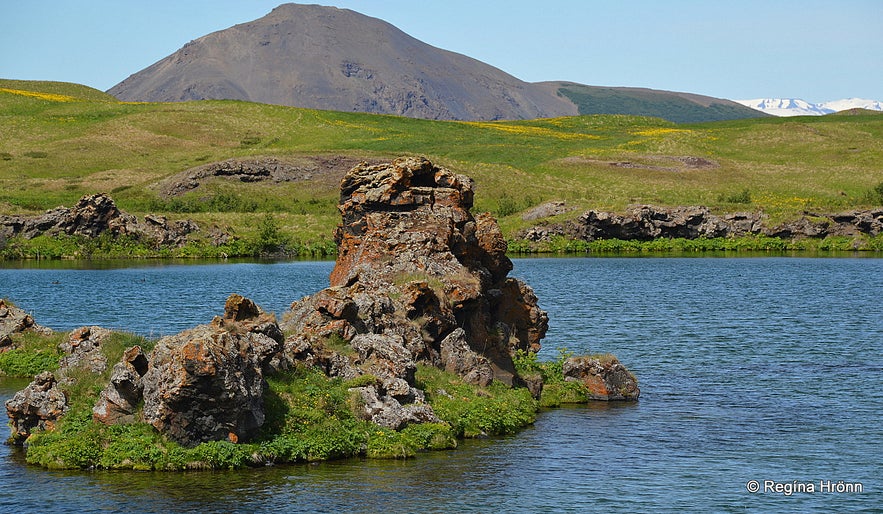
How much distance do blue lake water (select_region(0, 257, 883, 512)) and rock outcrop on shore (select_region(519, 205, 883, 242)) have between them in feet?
199

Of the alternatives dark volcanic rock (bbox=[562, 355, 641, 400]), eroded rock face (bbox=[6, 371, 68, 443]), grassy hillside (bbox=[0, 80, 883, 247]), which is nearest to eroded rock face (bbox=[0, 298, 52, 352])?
eroded rock face (bbox=[6, 371, 68, 443])

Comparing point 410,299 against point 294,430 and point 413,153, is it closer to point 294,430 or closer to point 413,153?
point 294,430

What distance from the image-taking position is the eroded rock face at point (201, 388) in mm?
26297

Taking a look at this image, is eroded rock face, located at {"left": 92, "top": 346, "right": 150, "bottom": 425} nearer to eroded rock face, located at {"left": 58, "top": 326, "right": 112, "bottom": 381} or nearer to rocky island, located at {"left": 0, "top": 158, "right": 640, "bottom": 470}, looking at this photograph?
rocky island, located at {"left": 0, "top": 158, "right": 640, "bottom": 470}

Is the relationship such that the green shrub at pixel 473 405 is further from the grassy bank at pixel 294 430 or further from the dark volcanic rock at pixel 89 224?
the dark volcanic rock at pixel 89 224

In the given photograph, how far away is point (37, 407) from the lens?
29.0 m

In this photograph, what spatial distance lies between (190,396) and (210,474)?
2.07 metres

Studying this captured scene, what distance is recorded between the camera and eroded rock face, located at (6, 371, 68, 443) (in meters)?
28.8

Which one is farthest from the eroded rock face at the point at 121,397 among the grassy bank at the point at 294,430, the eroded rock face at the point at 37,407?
the eroded rock face at the point at 37,407

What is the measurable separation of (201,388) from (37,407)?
5.89 m

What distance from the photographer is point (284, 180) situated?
6181 inches

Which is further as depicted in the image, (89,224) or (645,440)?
(89,224)

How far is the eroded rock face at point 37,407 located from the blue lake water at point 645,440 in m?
0.90

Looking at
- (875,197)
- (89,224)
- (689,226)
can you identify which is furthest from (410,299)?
(875,197)
